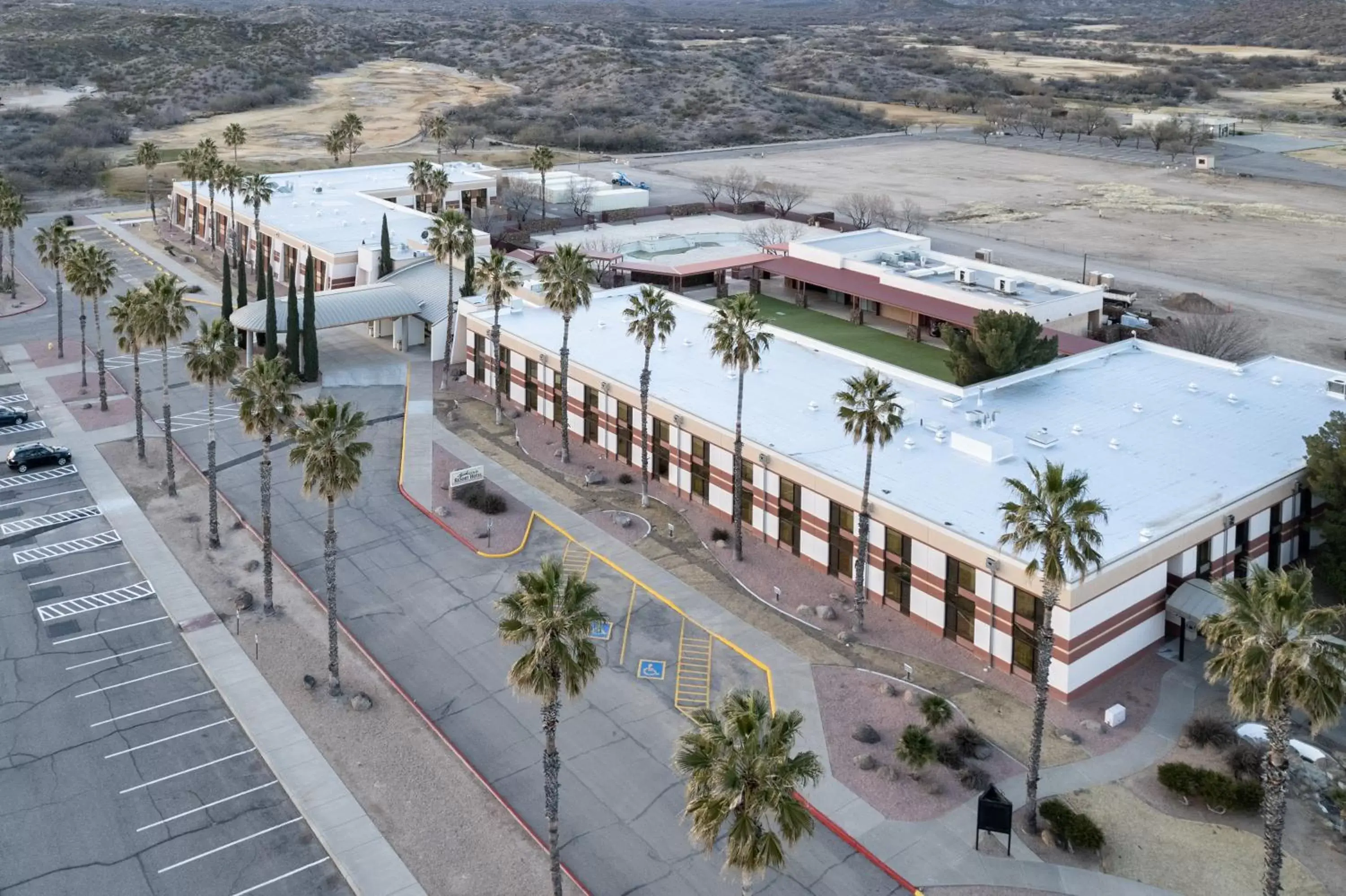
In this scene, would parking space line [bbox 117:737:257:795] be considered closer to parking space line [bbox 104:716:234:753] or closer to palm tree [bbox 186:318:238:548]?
parking space line [bbox 104:716:234:753]

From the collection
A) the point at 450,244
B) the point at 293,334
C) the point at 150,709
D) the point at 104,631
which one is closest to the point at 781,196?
the point at 450,244

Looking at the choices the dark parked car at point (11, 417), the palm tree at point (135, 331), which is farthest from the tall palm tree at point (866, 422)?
the dark parked car at point (11, 417)

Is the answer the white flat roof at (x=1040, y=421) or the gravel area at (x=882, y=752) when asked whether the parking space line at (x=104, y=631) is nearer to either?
the white flat roof at (x=1040, y=421)

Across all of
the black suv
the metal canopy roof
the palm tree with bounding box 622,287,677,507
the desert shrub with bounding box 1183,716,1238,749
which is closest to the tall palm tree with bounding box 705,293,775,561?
the palm tree with bounding box 622,287,677,507

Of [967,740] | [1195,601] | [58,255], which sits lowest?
[967,740]

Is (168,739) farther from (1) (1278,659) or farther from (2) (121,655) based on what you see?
(1) (1278,659)

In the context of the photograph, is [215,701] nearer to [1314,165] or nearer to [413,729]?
[413,729]
